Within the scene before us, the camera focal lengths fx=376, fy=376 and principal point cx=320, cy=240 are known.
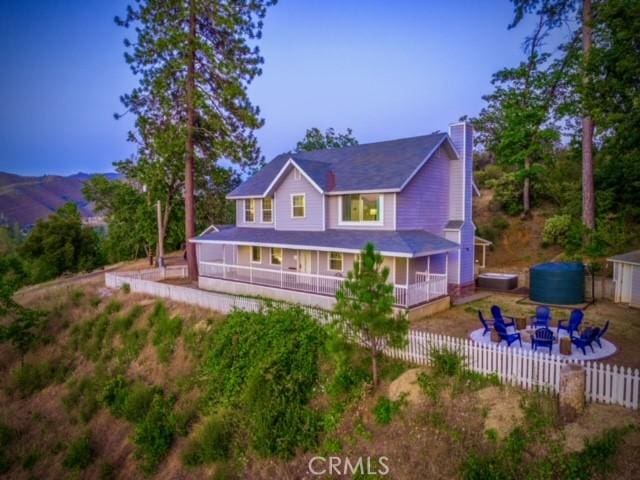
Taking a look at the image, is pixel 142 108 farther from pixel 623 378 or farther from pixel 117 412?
pixel 623 378

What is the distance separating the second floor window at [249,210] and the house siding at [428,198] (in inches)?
394

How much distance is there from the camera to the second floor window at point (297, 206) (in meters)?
20.6

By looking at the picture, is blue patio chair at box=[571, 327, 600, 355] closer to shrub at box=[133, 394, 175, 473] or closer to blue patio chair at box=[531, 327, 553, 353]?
blue patio chair at box=[531, 327, 553, 353]

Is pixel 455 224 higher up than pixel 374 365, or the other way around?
pixel 455 224

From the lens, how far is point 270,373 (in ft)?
38.4

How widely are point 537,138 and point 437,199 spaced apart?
1432 centimetres

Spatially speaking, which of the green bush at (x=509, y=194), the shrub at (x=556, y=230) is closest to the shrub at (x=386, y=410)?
the shrub at (x=556, y=230)

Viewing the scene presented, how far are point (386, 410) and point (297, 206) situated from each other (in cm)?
1329

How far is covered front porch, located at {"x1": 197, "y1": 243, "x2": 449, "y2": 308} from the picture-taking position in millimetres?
15195

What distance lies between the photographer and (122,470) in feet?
40.2

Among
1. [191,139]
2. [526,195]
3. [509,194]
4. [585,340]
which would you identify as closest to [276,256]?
[191,139]

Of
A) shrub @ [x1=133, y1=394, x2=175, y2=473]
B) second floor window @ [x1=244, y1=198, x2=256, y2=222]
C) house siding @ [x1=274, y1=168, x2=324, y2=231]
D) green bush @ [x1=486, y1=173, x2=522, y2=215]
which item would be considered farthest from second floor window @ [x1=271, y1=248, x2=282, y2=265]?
green bush @ [x1=486, y1=173, x2=522, y2=215]

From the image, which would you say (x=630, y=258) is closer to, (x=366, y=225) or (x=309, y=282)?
(x=366, y=225)

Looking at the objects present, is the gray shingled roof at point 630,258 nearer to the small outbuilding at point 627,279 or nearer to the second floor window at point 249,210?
the small outbuilding at point 627,279
